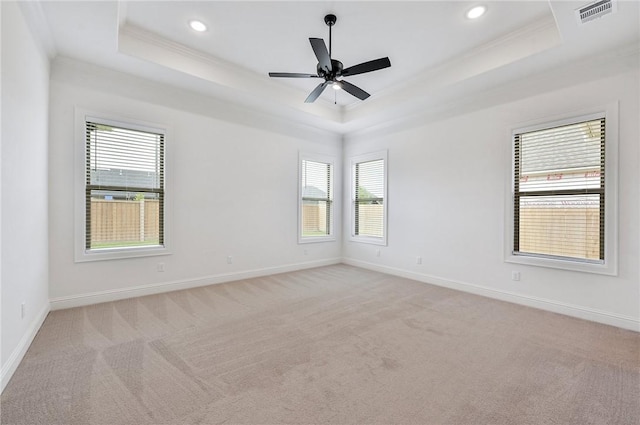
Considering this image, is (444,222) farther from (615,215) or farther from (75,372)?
(75,372)

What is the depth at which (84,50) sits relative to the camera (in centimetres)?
319

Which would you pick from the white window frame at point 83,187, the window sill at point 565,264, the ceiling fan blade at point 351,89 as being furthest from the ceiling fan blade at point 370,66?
the window sill at point 565,264

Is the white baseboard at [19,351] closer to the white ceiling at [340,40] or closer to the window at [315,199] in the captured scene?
the white ceiling at [340,40]

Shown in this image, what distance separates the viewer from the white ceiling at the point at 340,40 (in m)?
2.78

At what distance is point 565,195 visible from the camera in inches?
135

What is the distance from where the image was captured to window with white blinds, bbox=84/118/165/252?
11.8 feet

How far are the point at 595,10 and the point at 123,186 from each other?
5402 mm

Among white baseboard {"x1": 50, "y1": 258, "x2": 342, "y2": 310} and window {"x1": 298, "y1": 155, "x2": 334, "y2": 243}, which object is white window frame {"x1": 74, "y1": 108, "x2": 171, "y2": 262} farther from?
window {"x1": 298, "y1": 155, "x2": 334, "y2": 243}

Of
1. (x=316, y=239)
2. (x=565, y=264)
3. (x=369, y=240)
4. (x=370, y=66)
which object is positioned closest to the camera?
(x=370, y=66)

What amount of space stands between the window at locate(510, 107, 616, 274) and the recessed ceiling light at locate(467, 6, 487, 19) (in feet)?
5.33

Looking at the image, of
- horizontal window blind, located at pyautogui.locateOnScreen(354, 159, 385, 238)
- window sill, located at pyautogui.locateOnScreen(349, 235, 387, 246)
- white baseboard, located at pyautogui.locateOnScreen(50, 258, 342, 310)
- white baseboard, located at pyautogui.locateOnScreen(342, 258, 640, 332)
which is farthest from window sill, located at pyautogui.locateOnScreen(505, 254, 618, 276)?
white baseboard, located at pyautogui.locateOnScreen(50, 258, 342, 310)

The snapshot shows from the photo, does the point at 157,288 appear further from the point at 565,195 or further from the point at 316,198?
the point at 565,195

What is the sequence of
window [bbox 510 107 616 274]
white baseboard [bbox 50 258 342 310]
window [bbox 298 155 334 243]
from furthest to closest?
1. window [bbox 298 155 334 243]
2. white baseboard [bbox 50 258 342 310]
3. window [bbox 510 107 616 274]

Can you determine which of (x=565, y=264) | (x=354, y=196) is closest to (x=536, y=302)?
(x=565, y=264)
